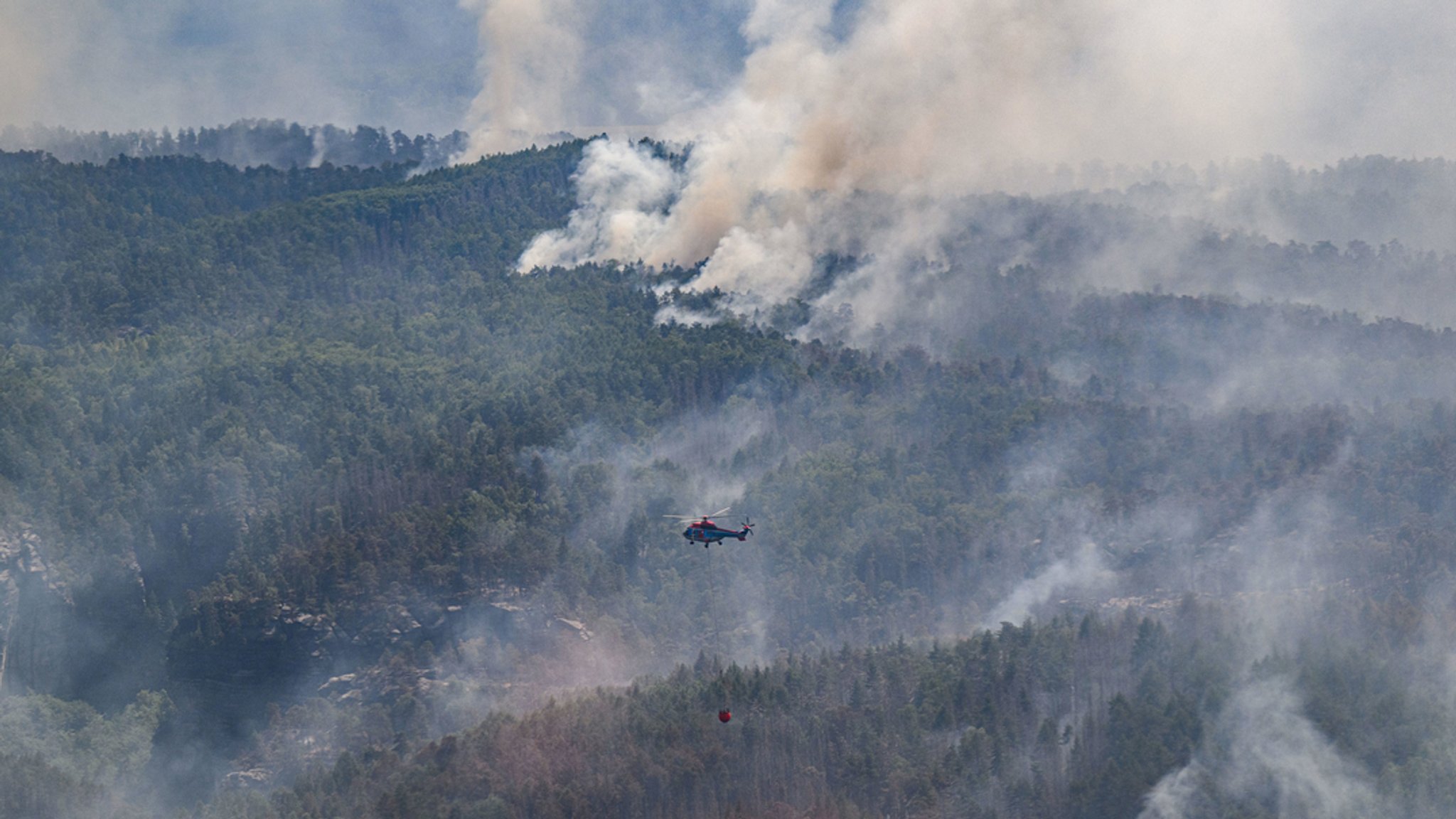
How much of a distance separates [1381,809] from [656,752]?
176 feet

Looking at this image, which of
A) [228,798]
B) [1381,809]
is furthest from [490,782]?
[1381,809]

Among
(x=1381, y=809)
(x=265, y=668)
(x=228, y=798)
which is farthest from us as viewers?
(x=265, y=668)

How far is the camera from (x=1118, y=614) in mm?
197000

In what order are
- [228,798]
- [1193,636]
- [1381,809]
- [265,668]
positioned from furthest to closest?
[265,668]
[1193,636]
[228,798]
[1381,809]

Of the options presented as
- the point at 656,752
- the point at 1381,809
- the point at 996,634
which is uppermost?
the point at 996,634

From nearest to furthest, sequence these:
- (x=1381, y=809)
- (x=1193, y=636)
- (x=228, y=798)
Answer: (x=1381, y=809)
(x=228, y=798)
(x=1193, y=636)

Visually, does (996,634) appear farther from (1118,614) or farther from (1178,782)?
(1178,782)

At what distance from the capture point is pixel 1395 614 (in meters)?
177

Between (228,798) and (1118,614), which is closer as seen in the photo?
(228,798)

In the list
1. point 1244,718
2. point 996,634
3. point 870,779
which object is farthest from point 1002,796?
point 996,634

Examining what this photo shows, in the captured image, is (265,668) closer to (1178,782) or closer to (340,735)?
(340,735)

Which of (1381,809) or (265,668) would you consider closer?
(1381,809)

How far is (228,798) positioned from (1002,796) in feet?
202

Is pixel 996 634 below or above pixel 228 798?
above
